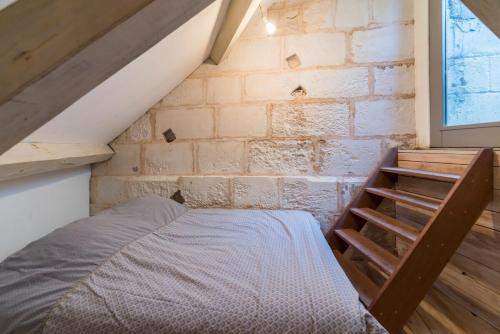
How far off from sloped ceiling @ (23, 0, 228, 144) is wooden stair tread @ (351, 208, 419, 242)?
5.25 ft

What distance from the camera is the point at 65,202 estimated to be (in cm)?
203

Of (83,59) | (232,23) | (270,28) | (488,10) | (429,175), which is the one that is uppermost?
(270,28)

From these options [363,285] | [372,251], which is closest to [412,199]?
[372,251]

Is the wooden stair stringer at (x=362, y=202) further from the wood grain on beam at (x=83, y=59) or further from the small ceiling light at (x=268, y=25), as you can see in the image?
the wood grain on beam at (x=83, y=59)

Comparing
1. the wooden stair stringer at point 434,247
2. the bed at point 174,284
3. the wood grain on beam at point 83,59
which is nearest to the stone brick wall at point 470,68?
the wooden stair stringer at point 434,247

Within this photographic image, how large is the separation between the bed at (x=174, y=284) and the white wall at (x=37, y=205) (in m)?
0.42

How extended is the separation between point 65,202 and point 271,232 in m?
1.63

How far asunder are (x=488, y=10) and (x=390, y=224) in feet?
3.35

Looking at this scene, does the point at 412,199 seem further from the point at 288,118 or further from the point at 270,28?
the point at 270,28

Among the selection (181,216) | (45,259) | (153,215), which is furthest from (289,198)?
(45,259)

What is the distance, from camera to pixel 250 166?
220cm

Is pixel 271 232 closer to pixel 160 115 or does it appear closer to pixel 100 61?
pixel 100 61

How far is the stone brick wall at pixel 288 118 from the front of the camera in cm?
204

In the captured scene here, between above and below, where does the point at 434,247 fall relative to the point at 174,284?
above
